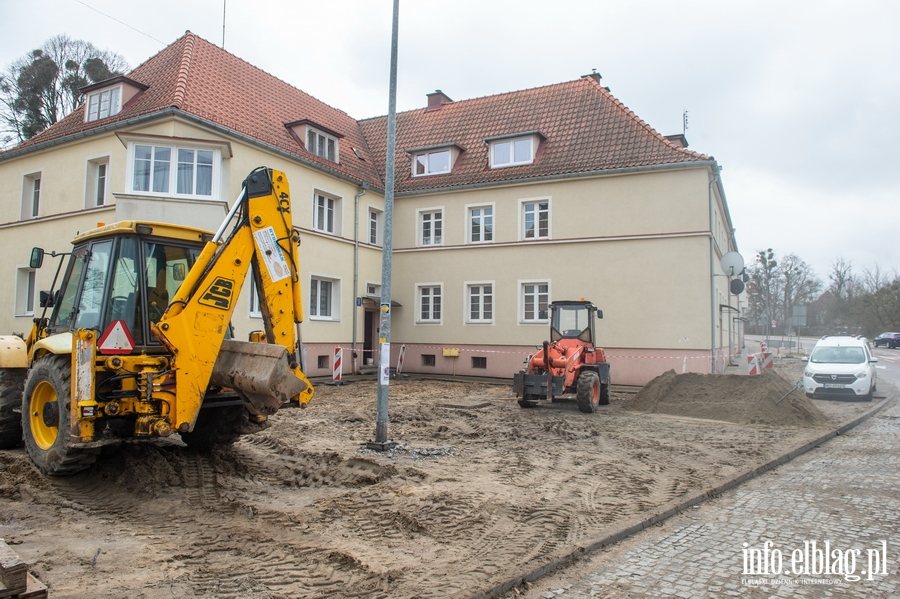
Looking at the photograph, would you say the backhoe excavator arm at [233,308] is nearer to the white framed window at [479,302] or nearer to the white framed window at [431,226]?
the white framed window at [479,302]

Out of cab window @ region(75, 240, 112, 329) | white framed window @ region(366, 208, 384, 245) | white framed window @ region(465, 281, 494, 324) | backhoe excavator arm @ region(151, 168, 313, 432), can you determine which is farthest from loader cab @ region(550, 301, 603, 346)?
white framed window @ region(366, 208, 384, 245)

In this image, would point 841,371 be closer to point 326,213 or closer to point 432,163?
point 432,163

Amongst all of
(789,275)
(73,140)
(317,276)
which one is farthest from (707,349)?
(789,275)

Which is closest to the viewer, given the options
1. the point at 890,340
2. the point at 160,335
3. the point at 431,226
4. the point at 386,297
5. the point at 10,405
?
the point at 160,335

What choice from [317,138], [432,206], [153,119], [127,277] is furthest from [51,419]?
[432,206]

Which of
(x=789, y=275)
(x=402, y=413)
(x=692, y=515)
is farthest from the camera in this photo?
(x=789, y=275)

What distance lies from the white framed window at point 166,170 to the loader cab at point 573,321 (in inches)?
399

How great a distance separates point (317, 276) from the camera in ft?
73.0

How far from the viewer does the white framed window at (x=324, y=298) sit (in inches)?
877

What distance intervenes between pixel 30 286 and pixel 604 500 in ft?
67.1

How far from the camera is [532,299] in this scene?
77.3ft

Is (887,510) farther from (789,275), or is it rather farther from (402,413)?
(789,275)

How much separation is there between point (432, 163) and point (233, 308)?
2047 cm

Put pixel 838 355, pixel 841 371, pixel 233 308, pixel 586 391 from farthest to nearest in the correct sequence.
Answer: pixel 838 355
pixel 841 371
pixel 586 391
pixel 233 308
